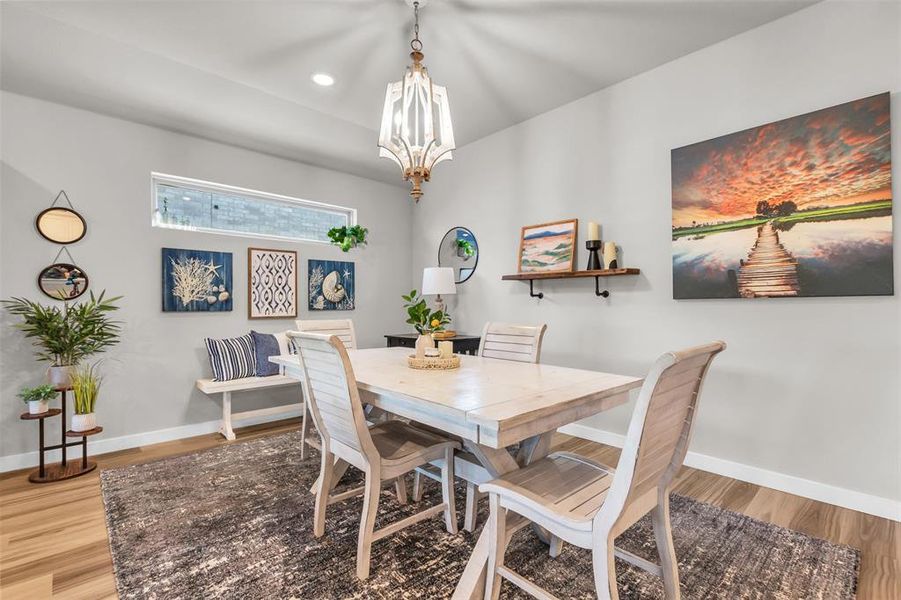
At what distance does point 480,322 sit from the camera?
4297 mm

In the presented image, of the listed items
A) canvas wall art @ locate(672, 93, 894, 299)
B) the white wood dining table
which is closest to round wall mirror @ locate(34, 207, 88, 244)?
the white wood dining table

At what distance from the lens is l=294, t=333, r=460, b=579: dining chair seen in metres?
1.65

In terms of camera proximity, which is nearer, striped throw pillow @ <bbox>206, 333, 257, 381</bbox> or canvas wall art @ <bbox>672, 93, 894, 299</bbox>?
canvas wall art @ <bbox>672, 93, 894, 299</bbox>

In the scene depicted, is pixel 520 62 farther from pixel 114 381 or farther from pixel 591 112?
pixel 114 381

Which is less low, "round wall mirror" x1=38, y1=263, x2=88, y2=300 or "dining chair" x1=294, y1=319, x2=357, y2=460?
"round wall mirror" x1=38, y1=263, x2=88, y2=300

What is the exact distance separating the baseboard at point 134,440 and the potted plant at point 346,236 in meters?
1.78

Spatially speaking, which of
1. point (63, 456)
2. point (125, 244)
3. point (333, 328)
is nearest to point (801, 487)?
point (333, 328)

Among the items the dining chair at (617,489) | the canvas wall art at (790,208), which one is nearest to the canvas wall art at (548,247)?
the canvas wall art at (790,208)

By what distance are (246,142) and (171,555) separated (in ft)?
10.6

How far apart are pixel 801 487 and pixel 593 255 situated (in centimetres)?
190

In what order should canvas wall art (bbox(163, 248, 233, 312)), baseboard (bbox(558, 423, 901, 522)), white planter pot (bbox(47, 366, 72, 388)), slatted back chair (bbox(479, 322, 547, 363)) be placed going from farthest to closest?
1. canvas wall art (bbox(163, 248, 233, 312))
2. white planter pot (bbox(47, 366, 72, 388))
3. slatted back chair (bbox(479, 322, 547, 363))
4. baseboard (bbox(558, 423, 901, 522))

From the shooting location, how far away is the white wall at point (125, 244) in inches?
114

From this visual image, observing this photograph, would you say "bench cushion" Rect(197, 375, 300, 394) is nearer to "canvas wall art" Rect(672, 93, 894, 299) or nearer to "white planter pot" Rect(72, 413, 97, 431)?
"white planter pot" Rect(72, 413, 97, 431)

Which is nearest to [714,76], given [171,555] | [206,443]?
[171,555]
